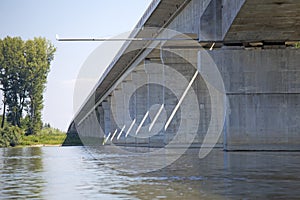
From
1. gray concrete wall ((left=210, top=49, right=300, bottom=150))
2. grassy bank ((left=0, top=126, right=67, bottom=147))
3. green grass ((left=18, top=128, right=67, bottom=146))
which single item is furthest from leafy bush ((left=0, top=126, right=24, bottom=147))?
gray concrete wall ((left=210, top=49, right=300, bottom=150))

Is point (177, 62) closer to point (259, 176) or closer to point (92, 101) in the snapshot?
point (259, 176)

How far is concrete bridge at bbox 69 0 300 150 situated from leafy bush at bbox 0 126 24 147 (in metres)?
54.9

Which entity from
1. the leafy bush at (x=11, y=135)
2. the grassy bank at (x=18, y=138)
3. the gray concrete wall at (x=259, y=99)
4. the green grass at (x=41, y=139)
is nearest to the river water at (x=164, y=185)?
the gray concrete wall at (x=259, y=99)

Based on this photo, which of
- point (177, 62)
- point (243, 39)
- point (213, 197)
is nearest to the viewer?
point (213, 197)

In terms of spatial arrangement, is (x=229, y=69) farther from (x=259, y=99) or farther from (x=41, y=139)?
(x=41, y=139)

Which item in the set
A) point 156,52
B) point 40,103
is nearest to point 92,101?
point 40,103

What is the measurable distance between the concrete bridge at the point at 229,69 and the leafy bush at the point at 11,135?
180 feet

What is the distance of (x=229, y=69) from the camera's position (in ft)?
105

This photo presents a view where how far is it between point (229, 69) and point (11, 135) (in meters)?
76.4

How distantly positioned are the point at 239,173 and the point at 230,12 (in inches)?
422

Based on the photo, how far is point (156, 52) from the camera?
50.1 meters

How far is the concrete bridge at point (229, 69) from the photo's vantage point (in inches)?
1109

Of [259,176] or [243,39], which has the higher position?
[243,39]

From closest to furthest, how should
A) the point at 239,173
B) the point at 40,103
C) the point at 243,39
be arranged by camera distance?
the point at 239,173 → the point at 243,39 → the point at 40,103
